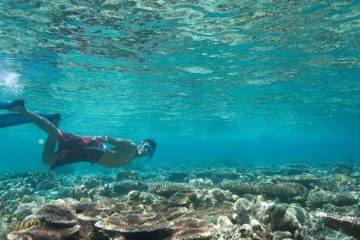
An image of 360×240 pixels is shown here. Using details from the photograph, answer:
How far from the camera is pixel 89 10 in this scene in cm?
1486

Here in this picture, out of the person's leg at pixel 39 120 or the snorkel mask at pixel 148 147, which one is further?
the person's leg at pixel 39 120

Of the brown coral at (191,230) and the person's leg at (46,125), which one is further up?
the person's leg at (46,125)

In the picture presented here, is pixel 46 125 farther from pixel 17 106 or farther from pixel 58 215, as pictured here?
pixel 58 215

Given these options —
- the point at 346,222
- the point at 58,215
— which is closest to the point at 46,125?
the point at 58,215

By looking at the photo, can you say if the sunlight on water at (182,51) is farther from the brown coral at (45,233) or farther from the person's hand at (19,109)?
the brown coral at (45,233)

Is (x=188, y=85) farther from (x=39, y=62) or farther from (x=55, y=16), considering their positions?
(x=55, y=16)

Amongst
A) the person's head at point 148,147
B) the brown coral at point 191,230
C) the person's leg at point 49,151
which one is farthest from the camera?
the person's leg at point 49,151

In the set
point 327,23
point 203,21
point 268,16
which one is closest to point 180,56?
point 203,21

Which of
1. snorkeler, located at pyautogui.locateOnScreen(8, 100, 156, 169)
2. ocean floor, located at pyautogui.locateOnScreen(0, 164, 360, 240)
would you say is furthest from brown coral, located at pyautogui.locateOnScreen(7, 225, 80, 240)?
snorkeler, located at pyautogui.locateOnScreen(8, 100, 156, 169)

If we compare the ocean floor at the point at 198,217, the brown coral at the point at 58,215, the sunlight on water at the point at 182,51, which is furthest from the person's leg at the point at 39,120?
the brown coral at the point at 58,215

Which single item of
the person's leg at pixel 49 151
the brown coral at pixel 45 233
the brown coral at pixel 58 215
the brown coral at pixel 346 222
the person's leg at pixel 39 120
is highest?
the person's leg at pixel 39 120

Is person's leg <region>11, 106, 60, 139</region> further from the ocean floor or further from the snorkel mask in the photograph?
the snorkel mask

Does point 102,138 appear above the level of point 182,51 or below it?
below

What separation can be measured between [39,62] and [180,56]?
1019 cm
